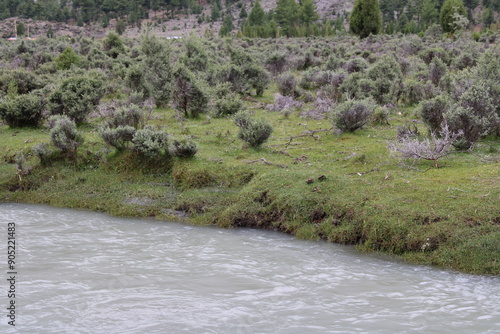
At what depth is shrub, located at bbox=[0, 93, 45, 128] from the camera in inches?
704

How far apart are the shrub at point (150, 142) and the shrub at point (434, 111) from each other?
754 centimetres

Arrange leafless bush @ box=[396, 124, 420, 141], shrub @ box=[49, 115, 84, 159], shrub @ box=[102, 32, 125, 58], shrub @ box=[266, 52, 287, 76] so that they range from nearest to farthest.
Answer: leafless bush @ box=[396, 124, 420, 141]
shrub @ box=[49, 115, 84, 159]
shrub @ box=[266, 52, 287, 76]
shrub @ box=[102, 32, 125, 58]

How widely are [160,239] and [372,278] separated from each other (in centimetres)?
465

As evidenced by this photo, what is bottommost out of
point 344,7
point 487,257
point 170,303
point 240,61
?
point 170,303

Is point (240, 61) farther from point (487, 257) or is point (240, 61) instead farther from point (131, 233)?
point (487, 257)

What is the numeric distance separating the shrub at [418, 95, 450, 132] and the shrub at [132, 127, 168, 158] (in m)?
7.54

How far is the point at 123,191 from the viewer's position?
13.6 meters

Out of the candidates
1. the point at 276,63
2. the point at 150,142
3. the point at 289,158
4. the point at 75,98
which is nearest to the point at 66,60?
the point at 276,63

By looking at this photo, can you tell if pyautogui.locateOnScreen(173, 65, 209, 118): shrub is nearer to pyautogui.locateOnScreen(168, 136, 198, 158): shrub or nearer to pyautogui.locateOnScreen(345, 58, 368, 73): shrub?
pyautogui.locateOnScreen(168, 136, 198, 158): shrub

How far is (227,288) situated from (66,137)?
913 centimetres

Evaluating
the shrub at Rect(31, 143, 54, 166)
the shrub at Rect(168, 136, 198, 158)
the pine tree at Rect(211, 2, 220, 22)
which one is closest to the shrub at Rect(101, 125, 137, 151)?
the shrub at Rect(168, 136, 198, 158)

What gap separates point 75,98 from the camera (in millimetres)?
18594

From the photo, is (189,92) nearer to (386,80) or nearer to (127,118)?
(127,118)

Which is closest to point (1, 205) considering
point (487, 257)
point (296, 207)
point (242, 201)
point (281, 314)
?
point (242, 201)
